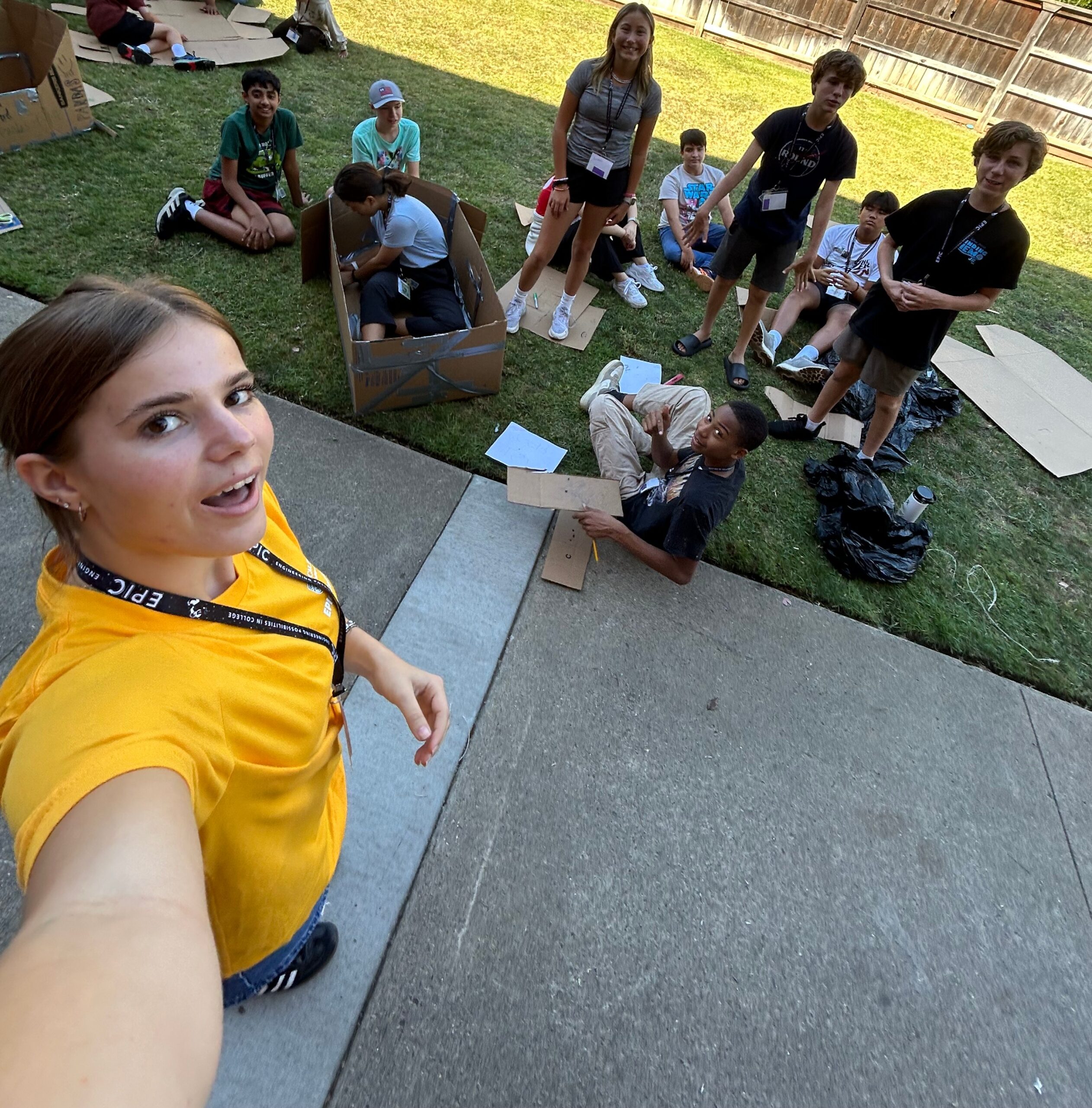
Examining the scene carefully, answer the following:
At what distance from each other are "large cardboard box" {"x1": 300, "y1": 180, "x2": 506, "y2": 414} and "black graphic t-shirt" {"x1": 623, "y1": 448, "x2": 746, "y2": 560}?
1.16m

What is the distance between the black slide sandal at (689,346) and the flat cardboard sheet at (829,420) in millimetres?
558

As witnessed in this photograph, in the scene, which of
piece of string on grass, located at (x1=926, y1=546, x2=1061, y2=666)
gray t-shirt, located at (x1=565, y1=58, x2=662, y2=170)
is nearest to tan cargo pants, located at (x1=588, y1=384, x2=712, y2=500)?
gray t-shirt, located at (x1=565, y1=58, x2=662, y2=170)

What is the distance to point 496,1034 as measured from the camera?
1743 mm

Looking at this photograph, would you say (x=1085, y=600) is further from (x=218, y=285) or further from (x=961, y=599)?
(x=218, y=285)

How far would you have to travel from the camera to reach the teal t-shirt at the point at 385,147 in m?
4.47

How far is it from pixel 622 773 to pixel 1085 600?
3048 mm

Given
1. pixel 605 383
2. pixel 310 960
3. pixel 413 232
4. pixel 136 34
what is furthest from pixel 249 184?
pixel 310 960

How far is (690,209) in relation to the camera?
563 cm

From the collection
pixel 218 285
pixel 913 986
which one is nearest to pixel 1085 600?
pixel 913 986

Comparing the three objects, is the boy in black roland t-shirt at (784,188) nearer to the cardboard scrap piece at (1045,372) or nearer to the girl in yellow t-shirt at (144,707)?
the cardboard scrap piece at (1045,372)

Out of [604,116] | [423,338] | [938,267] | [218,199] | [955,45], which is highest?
[955,45]

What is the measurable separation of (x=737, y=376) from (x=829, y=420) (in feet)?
2.26

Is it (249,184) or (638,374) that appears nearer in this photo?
(638,374)

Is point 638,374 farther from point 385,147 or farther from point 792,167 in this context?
point 385,147
